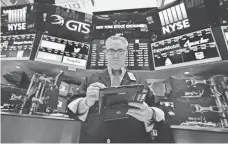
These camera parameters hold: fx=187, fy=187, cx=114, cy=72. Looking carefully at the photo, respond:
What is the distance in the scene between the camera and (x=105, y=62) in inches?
70.4

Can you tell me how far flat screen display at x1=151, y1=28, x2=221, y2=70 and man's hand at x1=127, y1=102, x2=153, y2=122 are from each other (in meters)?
0.47

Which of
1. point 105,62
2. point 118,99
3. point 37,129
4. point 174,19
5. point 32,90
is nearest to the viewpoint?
point 118,99

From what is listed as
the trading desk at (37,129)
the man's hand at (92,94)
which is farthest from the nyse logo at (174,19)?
the trading desk at (37,129)

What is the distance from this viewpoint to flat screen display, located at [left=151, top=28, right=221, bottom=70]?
5.49 feet

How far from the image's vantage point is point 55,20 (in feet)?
6.45

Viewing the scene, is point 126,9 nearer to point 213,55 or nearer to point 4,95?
point 213,55

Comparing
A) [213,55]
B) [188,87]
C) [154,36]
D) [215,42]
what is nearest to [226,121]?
[188,87]

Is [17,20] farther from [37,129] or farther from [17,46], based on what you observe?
[37,129]

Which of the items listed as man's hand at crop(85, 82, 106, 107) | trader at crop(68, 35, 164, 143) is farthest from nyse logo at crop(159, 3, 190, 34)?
man's hand at crop(85, 82, 106, 107)

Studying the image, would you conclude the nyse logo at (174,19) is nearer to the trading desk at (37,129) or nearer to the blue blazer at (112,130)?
the blue blazer at (112,130)

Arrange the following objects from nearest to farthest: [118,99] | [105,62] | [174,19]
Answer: [118,99] → [105,62] → [174,19]

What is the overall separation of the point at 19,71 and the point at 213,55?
5.82 feet

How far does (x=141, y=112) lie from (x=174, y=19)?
103 centimetres

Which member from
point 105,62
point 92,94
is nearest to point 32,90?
point 92,94
